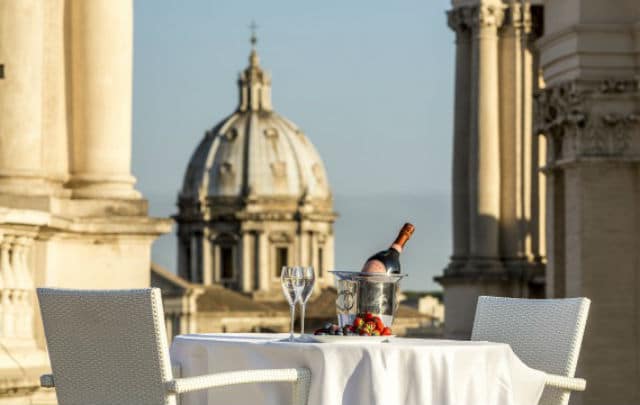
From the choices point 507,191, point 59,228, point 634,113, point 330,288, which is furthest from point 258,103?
point 59,228

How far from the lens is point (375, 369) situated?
882 cm

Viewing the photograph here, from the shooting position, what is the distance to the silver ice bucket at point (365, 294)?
9352mm

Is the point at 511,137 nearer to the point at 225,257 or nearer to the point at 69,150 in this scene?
the point at 69,150

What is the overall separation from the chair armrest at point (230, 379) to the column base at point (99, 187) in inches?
228

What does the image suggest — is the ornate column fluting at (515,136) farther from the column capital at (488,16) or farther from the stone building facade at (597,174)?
the stone building facade at (597,174)

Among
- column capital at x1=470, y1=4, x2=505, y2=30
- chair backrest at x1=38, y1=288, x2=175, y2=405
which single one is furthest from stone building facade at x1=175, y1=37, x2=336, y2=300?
chair backrest at x1=38, y1=288, x2=175, y2=405

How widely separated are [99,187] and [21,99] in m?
0.83

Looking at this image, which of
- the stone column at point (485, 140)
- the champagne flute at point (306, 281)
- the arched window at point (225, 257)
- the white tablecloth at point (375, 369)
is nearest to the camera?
the white tablecloth at point (375, 369)

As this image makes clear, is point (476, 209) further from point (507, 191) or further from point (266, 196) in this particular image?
point (266, 196)

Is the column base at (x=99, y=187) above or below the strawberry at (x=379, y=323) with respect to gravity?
above

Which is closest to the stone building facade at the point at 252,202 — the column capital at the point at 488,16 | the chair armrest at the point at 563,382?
the column capital at the point at 488,16

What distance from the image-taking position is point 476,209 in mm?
39188

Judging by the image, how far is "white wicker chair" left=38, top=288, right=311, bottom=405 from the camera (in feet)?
28.8

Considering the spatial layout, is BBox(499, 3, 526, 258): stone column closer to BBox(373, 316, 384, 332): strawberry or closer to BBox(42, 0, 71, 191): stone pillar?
BBox(42, 0, 71, 191): stone pillar
